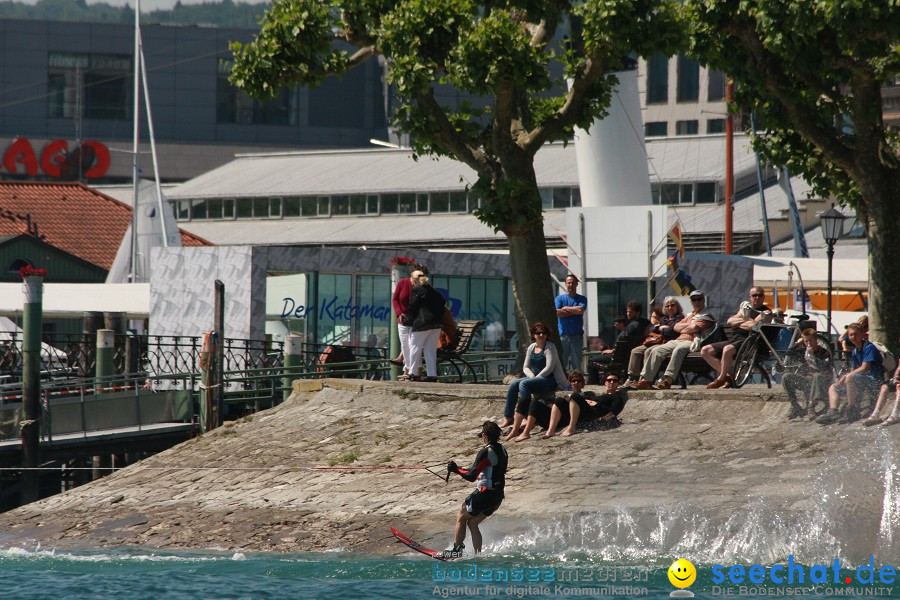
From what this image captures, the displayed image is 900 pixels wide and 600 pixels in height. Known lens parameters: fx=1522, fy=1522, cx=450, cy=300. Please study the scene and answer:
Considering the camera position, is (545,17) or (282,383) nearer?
(545,17)

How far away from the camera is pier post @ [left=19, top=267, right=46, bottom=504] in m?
23.2

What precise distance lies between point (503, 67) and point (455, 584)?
7461 mm

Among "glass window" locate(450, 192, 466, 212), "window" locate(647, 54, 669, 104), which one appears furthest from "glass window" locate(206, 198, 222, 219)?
"window" locate(647, 54, 669, 104)

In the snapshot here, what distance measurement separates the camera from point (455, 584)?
1507cm

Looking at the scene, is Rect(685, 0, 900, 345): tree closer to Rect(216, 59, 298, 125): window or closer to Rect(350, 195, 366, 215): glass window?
Rect(350, 195, 366, 215): glass window

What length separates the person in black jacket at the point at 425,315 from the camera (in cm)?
2123

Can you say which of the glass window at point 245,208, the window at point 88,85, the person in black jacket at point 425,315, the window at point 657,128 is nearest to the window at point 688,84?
the window at point 657,128

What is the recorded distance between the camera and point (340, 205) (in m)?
62.3

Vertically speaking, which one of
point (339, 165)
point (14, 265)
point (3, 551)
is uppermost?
point (339, 165)

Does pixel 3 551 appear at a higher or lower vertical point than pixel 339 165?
lower

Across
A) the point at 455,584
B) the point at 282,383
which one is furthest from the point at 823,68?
the point at 282,383

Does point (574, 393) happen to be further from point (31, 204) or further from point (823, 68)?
point (31, 204)

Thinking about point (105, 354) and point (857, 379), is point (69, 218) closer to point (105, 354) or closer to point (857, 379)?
point (105, 354)

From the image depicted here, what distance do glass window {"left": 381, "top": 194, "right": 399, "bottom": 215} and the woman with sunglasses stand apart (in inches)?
1678
